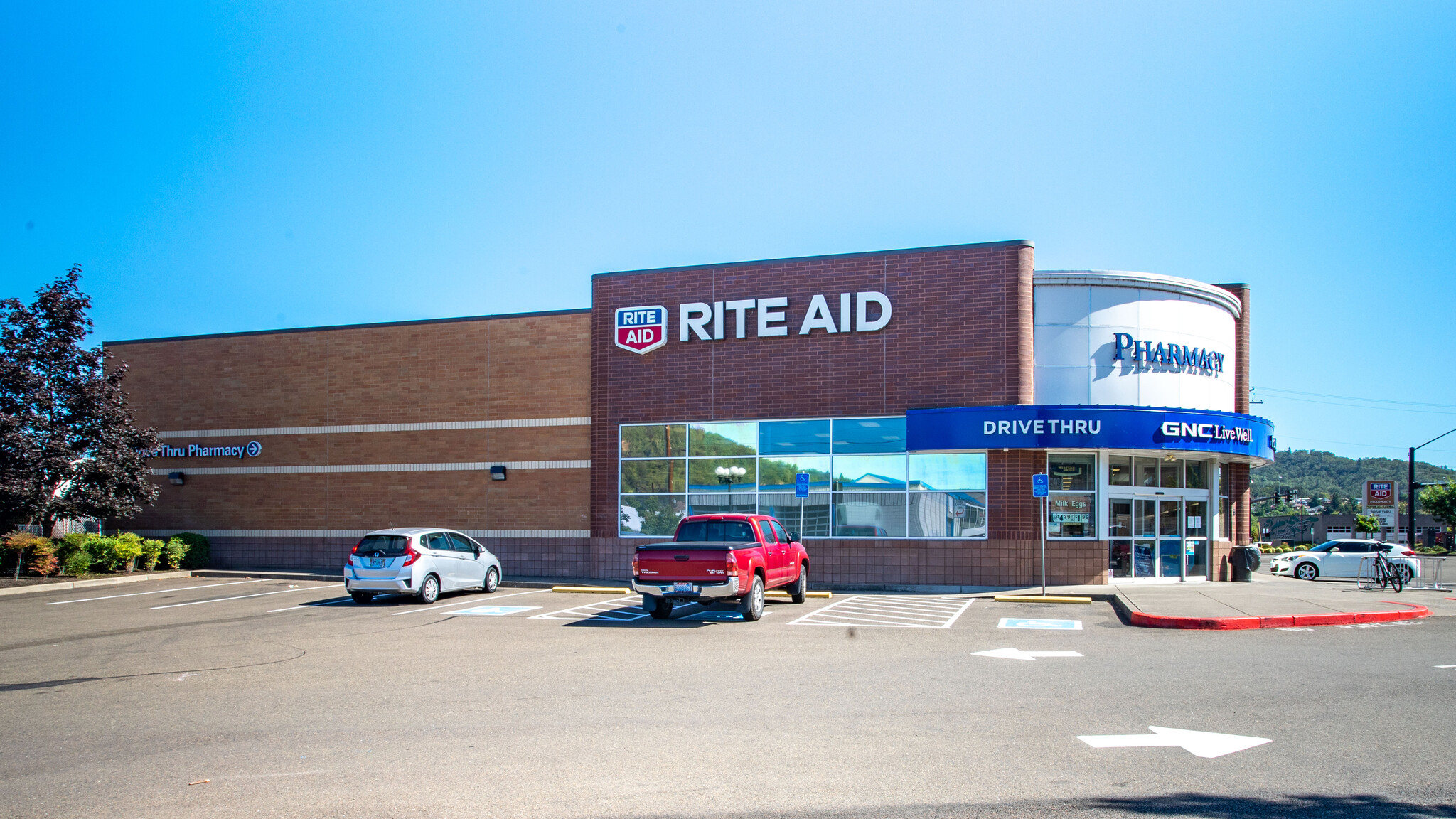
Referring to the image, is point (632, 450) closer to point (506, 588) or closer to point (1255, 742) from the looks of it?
point (506, 588)

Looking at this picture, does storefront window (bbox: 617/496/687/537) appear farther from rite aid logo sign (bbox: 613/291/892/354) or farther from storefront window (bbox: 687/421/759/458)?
rite aid logo sign (bbox: 613/291/892/354)

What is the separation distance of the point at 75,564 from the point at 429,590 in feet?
38.3

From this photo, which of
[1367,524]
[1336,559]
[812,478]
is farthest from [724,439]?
[1367,524]

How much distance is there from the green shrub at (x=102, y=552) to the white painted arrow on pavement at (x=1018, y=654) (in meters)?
22.7

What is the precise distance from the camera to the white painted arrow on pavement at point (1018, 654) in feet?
39.0

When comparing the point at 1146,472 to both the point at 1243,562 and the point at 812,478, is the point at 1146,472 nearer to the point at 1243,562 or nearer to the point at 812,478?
the point at 1243,562

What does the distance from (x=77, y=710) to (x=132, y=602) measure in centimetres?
1246

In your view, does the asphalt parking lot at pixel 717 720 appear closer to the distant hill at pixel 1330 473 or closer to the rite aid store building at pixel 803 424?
the rite aid store building at pixel 803 424

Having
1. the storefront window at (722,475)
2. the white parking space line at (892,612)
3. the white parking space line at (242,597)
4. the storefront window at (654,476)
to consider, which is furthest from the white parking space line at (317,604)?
the white parking space line at (892,612)

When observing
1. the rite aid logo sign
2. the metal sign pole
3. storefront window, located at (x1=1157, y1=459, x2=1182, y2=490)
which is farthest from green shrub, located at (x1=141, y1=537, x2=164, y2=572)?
storefront window, located at (x1=1157, y1=459, x2=1182, y2=490)

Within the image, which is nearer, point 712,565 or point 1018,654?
point 1018,654

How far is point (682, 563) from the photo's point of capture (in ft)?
50.5

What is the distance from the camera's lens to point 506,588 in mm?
22281

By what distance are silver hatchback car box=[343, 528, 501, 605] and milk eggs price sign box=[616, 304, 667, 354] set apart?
24.9ft
